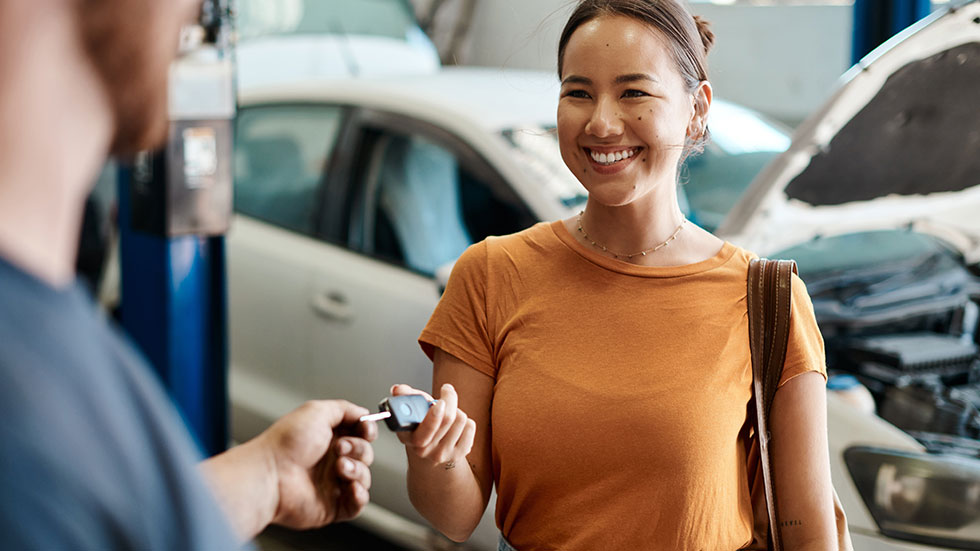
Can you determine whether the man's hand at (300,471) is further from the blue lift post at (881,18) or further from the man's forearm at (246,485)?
the blue lift post at (881,18)

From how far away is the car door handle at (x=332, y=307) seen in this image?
11.0 ft

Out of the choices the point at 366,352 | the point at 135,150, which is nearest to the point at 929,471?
the point at 366,352

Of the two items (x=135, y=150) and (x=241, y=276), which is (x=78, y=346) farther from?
(x=241, y=276)

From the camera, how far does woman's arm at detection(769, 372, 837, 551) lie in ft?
5.25

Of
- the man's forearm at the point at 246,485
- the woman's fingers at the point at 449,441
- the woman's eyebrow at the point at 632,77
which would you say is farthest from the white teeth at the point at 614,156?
the man's forearm at the point at 246,485

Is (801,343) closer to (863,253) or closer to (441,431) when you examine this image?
Result: (441,431)

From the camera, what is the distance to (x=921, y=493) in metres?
2.34

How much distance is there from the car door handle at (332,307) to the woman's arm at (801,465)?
193cm

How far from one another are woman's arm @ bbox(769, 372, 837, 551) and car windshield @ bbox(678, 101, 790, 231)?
5.31 ft

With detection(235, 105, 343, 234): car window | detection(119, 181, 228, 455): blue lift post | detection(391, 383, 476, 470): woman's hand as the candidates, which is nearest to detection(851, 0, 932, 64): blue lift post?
detection(235, 105, 343, 234): car window

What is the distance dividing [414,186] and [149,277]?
0.94 m

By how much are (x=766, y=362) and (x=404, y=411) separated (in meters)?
0.59

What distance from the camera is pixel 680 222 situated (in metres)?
1.79

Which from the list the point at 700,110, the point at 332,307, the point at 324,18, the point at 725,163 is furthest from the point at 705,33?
the point at 324,18
